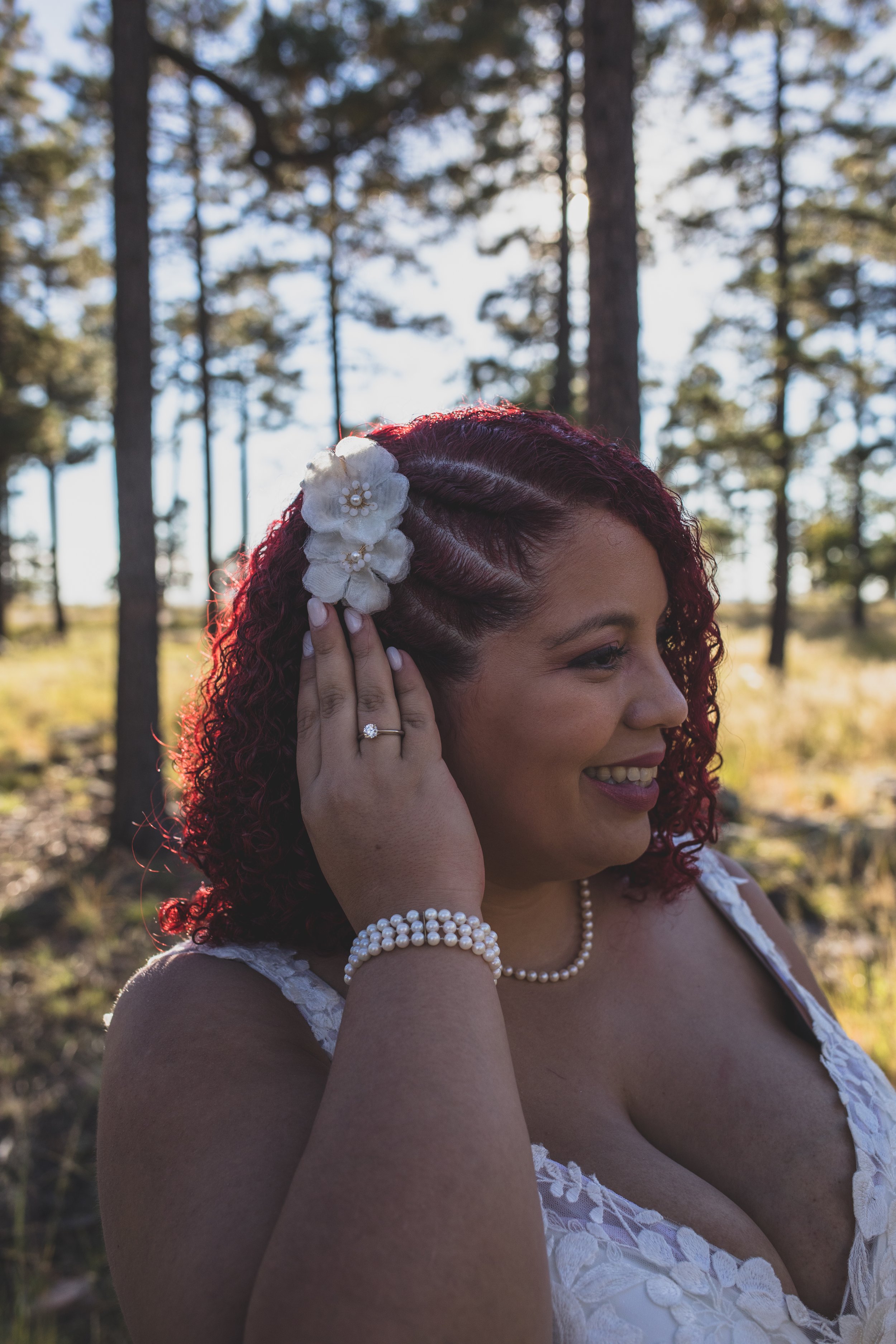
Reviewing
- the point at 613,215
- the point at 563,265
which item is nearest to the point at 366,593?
the point at 613,215

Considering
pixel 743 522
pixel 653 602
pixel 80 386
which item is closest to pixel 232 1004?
pixel 653 602

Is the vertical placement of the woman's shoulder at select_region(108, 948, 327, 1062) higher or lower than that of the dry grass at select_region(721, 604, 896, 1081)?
higher

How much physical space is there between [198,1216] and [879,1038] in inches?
134

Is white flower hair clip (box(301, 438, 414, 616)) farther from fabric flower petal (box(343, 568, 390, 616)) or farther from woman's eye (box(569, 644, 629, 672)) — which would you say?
woman's eye (box(569, 644, 629, 672))

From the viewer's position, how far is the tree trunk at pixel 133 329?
7.21 m

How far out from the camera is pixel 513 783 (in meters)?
1.55

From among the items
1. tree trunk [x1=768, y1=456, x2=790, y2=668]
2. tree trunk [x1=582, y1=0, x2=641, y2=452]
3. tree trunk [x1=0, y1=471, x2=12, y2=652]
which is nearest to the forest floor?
tree trunk [x1=582, y1=0, x2=641, y2=452]

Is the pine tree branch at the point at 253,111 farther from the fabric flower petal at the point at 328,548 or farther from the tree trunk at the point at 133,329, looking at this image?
the fabric flower petal at the point at 328,548

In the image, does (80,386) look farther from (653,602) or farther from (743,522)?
(743,522)

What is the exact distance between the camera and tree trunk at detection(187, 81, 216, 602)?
14484mm

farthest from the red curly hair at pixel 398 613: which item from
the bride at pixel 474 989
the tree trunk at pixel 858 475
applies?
the tree trunk at pixel 858 475

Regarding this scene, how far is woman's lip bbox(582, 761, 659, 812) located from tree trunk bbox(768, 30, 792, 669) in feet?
48.6

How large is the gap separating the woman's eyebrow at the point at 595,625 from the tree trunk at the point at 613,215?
11.5 feet

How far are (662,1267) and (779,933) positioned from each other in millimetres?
941
